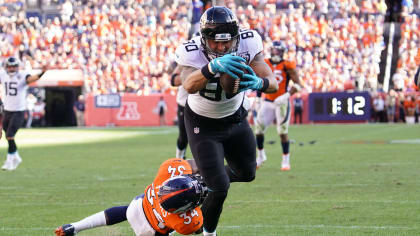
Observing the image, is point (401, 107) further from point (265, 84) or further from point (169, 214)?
point (169, 214)

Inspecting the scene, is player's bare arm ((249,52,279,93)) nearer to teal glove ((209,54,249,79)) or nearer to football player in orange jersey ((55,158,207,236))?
teal glove ((209,54,249,79))

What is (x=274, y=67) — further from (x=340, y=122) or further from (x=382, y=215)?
(x=340, y=122)

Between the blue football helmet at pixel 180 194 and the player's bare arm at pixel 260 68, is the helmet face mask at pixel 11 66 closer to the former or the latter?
the player's bare arm at pixel 260 68

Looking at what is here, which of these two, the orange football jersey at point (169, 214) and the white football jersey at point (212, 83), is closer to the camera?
the orange football jersey at point (169, 214)

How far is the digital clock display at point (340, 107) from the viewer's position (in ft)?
95.2

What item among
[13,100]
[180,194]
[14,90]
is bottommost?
[13,100]

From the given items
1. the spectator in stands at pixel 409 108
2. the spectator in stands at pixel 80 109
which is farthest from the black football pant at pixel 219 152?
the spectator in stands at pixel 80 109

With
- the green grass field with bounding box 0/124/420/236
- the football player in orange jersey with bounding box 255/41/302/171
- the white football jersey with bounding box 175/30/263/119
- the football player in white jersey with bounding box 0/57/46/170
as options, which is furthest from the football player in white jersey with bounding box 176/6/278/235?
the football player in white jersey with bounding box 0/57/46/170

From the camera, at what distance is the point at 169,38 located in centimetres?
3322

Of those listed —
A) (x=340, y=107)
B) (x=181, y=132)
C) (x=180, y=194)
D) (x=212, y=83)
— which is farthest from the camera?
(x=340, y=107)

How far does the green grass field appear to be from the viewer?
6.14 m

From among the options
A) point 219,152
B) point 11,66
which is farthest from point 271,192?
point 11,66

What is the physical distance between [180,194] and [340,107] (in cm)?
2577

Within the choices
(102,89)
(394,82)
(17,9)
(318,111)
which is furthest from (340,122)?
(17,9)
